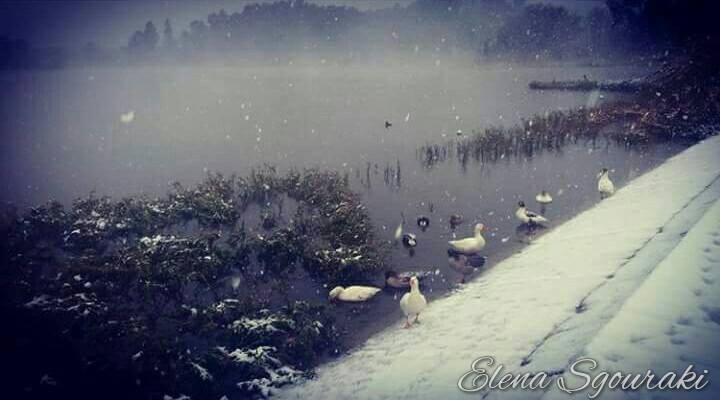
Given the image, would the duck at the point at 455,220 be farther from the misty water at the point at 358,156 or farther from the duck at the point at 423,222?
the duck at the point at 423,222

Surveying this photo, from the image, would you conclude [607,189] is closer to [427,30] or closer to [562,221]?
[562,221]

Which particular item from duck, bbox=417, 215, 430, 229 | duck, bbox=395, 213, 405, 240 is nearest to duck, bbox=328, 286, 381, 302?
duck, bbox=395, 213, 405, 240

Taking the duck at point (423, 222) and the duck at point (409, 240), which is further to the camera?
the duck at point (423, 222)

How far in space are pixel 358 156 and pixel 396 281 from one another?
18.3 meters

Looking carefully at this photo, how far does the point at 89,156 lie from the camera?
32.9 m

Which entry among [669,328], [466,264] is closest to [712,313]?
[669,328]

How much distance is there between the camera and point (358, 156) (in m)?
29.8

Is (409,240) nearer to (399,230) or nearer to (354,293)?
(399,230)

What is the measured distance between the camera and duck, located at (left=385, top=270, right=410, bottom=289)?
12.2 m

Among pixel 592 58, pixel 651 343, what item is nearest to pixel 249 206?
pixel 651 343

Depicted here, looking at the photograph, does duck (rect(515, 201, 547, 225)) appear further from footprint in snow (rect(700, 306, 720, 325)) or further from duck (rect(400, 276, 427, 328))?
footprint in snow (rect(700, 306, 720, 325))

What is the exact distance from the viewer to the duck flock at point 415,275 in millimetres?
10406

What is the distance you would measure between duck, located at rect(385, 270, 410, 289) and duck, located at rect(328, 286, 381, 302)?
21.5 inches

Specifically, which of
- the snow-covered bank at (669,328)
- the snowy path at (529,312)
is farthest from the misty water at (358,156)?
the snow-covered bank at (669,328)
